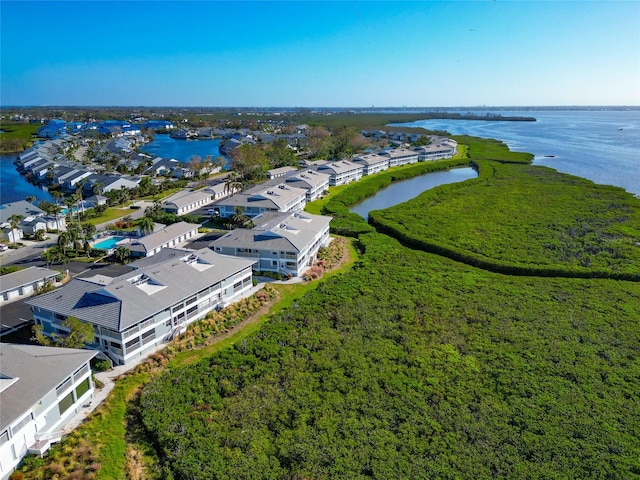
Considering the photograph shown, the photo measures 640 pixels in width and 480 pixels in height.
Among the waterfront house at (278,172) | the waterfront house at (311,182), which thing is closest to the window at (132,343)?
the waterfront house at (311,182)

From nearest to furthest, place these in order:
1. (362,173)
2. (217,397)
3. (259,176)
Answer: (217,397)
(259,176)
(362,173)

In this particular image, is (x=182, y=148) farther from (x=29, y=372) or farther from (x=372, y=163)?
(x=29, y=372)

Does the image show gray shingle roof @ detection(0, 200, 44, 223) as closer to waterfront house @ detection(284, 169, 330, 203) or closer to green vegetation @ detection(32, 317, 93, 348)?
green vegetation @ detection(32, 317, 93, 348)

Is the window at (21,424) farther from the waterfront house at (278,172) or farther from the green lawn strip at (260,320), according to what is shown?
the waterfront house at (278,172)

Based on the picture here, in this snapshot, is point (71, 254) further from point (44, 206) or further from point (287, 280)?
point (287, 280)

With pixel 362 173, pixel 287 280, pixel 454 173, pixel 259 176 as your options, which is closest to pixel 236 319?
pixel 287 280

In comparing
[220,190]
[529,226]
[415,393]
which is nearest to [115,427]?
[415,393]
